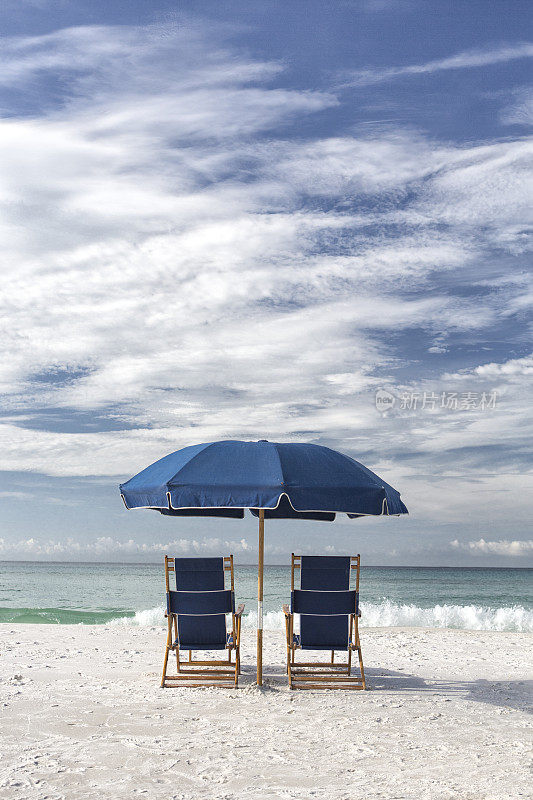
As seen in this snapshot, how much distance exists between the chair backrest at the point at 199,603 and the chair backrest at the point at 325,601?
0.65 m

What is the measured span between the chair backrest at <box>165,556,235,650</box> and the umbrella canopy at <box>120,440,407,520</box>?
81cm

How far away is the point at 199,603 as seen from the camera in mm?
5887

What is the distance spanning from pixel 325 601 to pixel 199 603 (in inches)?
43.6

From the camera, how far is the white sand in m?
3.63

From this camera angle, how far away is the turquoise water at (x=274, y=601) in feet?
47.9

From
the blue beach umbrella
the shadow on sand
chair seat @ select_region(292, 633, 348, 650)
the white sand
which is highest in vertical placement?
the blue beach umbrella

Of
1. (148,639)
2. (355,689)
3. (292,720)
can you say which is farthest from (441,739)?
(148,639)

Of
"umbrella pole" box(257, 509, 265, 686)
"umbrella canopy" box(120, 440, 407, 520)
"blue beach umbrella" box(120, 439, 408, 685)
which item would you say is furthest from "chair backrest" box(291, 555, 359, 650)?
"umbrella canopy" box(120, 440, 407, 520)

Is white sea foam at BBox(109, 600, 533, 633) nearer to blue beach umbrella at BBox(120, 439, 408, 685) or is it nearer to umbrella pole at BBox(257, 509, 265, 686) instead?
umbrella pole at BBox(257, 509, 265, 686)

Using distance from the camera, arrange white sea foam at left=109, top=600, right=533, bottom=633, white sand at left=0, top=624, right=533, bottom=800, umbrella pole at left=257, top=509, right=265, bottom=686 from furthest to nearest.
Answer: white sea foam at left=109, top=600, right=533, bottom=633, umbrella pole at left=257, top=509, right=265, bottom=686, white sand at left=0, top=624, right=533, bottom=800

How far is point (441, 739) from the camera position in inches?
180

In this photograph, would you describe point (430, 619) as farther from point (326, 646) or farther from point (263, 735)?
point (263, 735)

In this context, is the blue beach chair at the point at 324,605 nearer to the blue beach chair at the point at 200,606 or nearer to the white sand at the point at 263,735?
the white sand at the point at 263,735

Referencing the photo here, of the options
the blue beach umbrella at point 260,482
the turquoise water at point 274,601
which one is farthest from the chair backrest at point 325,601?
the turquoise water at point 274,601
